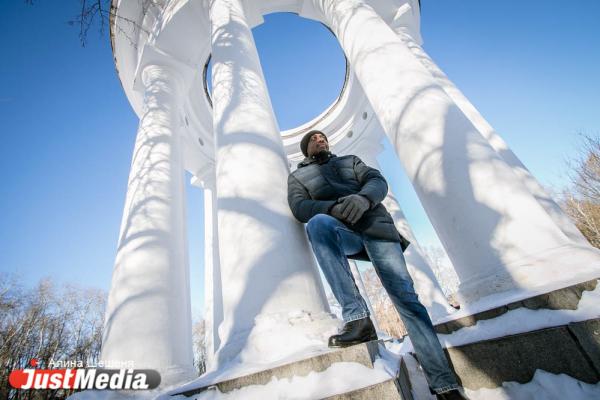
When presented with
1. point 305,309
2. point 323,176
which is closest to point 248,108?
point 323,176

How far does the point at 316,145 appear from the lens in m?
3.26

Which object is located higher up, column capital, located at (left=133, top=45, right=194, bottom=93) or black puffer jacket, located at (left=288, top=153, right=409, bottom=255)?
column capital, located at (left=133, top=45, right=194, bottom=93)

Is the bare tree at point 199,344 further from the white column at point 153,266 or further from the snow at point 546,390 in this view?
the snow at point 546,390

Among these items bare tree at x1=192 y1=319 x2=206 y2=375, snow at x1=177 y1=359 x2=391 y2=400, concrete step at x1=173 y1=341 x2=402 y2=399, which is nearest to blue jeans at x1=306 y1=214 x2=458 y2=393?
concrete step at x1=173 y1=341 x2=402 y2=399

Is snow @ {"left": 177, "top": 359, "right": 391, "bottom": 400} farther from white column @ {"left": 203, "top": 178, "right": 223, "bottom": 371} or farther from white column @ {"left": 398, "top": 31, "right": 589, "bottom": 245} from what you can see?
white column @ {"left": 203, "top": 178, "right": 223, "bottom": 371}

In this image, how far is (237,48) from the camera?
4.94 metres

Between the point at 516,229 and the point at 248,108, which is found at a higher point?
the point at 248,108

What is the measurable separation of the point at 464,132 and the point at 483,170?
2.08ft

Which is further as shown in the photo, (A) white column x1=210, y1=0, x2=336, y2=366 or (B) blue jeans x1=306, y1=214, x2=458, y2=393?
(A) white column x1=210, y1=0, x2=336, y2=366

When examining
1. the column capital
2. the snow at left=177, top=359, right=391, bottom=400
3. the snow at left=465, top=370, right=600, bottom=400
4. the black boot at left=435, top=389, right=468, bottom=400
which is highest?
the column capital

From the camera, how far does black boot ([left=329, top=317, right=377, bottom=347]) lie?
6.84 ft

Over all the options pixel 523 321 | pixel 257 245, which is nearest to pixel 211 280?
pixel 257 245

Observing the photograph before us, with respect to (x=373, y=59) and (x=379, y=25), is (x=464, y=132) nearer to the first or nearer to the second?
(x=373, y=59)

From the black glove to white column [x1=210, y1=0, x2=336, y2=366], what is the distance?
878 millimetres
